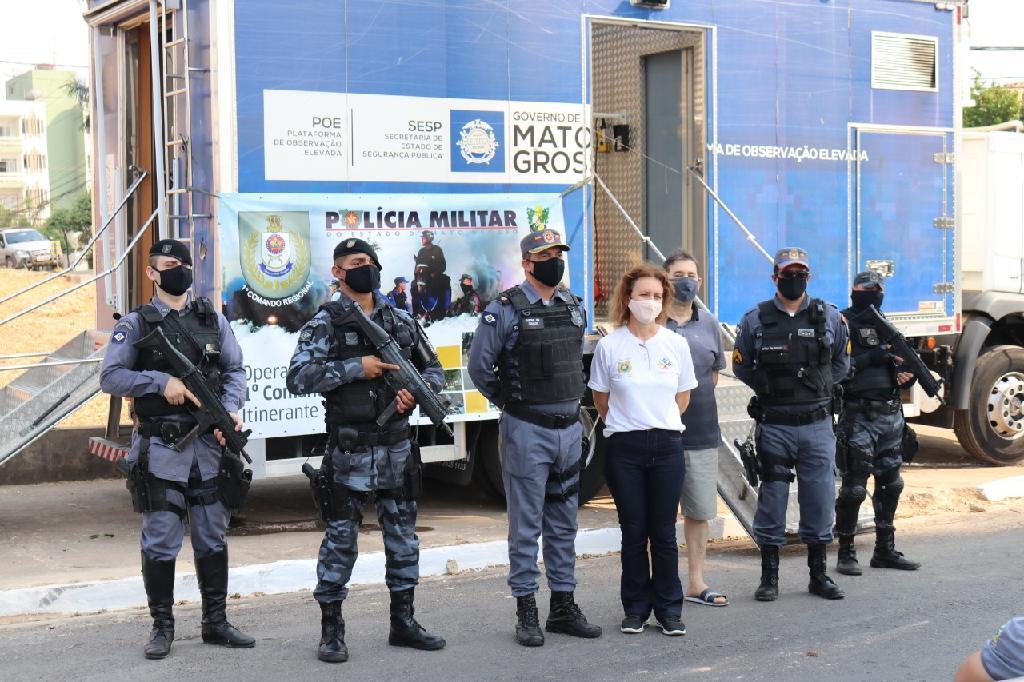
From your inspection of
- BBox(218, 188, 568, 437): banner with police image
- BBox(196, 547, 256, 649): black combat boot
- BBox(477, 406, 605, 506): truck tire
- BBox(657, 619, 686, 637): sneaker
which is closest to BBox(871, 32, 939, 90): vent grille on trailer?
BBox(218, 188, 568, 437): banner with police image

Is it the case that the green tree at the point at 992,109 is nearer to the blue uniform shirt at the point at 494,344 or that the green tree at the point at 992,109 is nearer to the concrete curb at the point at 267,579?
the concrete curb at the point at 267,579

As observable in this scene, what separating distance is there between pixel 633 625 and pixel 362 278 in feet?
6.77

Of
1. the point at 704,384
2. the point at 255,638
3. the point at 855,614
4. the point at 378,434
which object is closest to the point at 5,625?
the point at 255,638

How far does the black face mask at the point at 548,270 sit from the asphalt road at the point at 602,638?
5.44 ft

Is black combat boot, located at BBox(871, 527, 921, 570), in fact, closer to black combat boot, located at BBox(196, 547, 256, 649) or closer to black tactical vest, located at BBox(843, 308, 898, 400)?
black tactical vest, located at BBox(843, 308, 898, 400)

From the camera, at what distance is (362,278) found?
5.90 metres

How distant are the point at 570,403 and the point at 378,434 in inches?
36.8

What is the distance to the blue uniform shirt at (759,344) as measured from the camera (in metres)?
7.12

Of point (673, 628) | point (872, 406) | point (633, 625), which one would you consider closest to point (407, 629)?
point (633, 625)

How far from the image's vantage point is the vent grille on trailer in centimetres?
1055

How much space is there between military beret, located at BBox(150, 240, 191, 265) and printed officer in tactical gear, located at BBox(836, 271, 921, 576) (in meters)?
3.74

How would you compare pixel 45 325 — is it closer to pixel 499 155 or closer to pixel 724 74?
pixel 499 155

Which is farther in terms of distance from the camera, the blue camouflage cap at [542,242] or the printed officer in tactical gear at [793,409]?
the printed officer in tactical gear at [793,409]

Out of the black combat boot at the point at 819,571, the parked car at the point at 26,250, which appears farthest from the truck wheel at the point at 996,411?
the parked car at the point at 26,250
